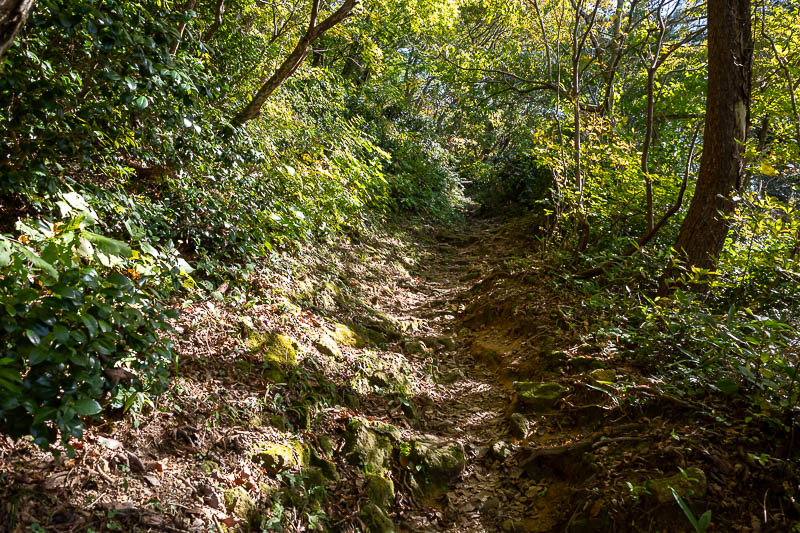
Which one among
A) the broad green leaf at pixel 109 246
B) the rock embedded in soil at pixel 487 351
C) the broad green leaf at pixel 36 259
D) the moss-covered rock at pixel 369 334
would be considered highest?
the rock embedded in soil at pixel 487 351

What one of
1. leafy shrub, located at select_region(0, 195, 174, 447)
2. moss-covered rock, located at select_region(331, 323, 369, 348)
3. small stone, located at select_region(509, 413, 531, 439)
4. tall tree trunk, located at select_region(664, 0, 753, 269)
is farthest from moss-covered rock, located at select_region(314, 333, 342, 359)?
tall tree trunk, located at select_region(664, 0, 753, 269)

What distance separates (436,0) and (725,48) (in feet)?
27.8

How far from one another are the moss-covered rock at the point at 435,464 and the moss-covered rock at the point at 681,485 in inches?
59.0

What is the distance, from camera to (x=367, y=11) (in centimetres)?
961

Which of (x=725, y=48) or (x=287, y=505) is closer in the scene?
(x=287, y=505)

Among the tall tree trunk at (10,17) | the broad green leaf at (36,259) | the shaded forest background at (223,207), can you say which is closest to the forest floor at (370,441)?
the shaded forest background at (223,207)

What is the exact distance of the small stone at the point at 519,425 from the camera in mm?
4055

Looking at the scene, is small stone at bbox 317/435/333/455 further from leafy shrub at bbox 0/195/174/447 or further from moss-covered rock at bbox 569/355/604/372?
moss-covered rock at bbox 569/355/604/372

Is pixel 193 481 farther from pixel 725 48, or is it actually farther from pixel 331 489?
pixel 725 48

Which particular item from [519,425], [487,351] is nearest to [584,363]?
[519,425]

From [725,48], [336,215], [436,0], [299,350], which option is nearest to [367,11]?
[436,0]

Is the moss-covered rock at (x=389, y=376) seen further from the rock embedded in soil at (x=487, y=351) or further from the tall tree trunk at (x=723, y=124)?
the tall tree trunk at (x=723, y=124)

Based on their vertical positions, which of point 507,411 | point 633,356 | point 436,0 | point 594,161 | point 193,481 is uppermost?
point 436,0

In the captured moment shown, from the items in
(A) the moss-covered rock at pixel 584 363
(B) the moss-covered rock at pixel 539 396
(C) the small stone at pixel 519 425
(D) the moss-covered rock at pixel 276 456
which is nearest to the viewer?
(D) the moss-covered rock at pixel 276 456
